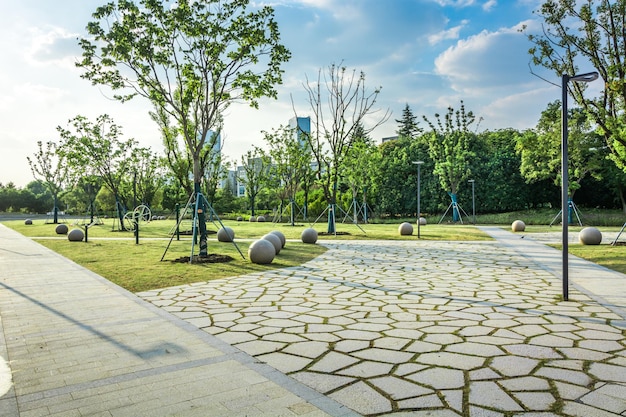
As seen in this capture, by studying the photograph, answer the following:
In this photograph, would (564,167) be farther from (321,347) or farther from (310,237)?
(310,237)

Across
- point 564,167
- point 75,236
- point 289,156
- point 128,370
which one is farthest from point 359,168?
point 128,370

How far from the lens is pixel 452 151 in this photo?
125 feet

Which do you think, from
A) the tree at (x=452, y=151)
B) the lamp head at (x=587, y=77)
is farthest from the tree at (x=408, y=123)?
the lamp head at (x=587, y=77)

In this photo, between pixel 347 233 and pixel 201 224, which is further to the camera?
pixel 347 233

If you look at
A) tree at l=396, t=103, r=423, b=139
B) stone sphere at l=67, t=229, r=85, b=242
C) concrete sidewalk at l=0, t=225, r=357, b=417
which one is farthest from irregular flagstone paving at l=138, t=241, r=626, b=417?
tree at l=396, t=103, r=423, b=139

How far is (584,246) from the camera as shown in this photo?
16.1 metres

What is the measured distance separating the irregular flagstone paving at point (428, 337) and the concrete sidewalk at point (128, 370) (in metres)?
0.32

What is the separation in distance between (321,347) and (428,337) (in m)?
1.27

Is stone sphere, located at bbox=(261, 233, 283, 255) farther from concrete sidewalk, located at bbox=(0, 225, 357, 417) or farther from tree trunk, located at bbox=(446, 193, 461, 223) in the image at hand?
tree trunk, located at bbox=(446, 193, 461, 223)

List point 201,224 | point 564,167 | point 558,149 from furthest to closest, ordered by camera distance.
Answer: point 558,149 → point 201,224 → point 564,167

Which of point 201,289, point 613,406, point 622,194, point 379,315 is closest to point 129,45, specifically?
point 201,289

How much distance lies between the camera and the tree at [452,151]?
36469mm

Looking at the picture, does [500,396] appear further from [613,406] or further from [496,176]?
[496,176]

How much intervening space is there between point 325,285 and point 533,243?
12.0 m
